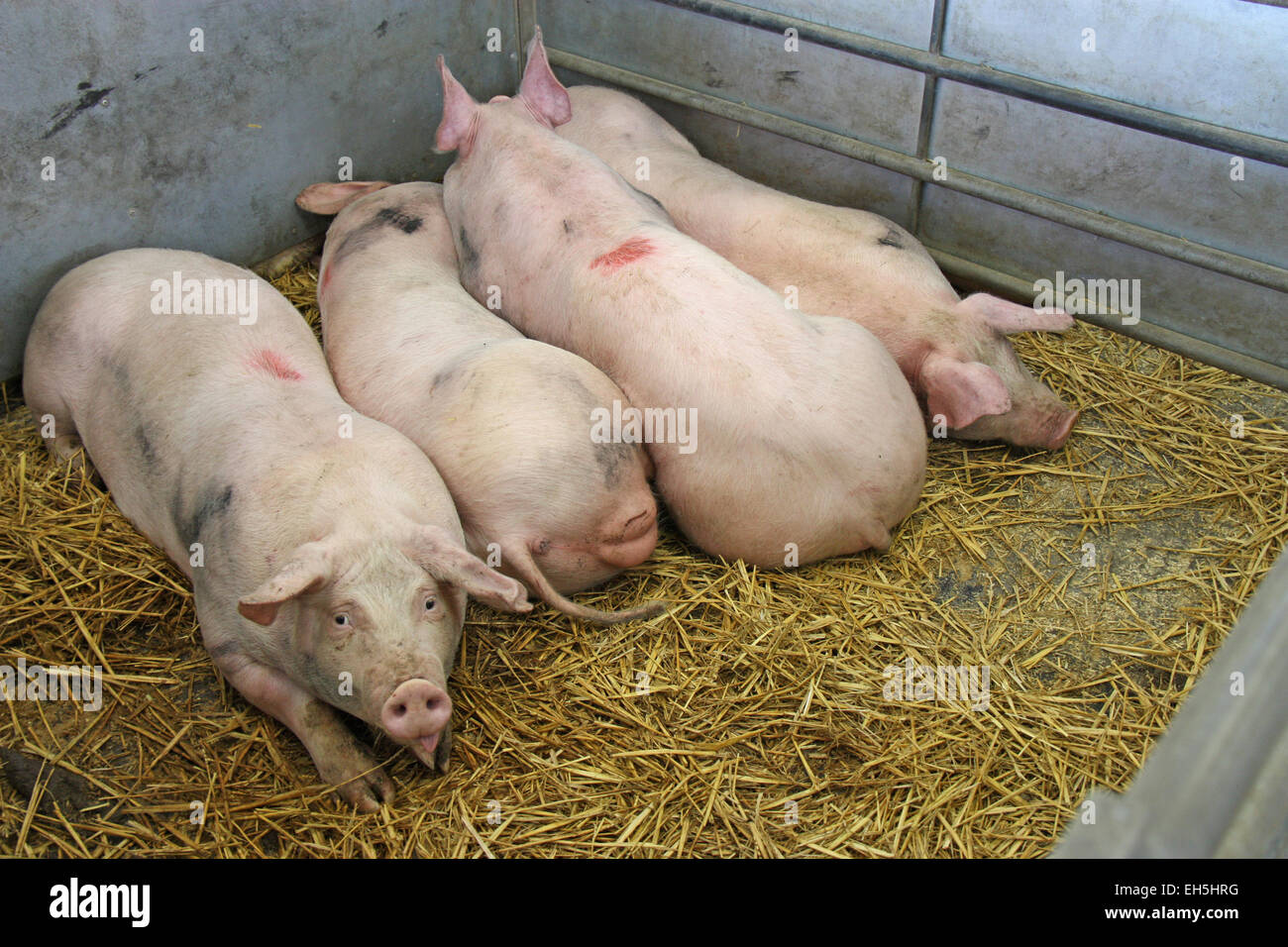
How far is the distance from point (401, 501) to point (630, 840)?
94cm

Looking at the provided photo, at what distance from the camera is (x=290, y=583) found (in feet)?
8.00

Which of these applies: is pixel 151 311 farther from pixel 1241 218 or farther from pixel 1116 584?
pixel 1241 218

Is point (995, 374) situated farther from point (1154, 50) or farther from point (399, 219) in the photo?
point (399, 219)

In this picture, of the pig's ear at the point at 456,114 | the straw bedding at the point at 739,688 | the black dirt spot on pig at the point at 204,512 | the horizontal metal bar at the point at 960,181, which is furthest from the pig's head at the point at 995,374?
the black dirt spot on pig at the point at 204,512

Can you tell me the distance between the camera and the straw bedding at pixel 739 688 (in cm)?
265

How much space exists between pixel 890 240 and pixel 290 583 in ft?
7.56

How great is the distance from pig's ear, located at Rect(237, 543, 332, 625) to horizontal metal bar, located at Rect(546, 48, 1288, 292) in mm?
2510

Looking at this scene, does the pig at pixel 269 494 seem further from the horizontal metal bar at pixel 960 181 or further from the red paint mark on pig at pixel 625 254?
the horizontal metal bar at pixel 960 181

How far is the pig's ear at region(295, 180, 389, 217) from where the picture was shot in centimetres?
419

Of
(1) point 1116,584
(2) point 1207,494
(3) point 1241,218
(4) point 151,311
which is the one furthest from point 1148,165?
(4) point 151,311

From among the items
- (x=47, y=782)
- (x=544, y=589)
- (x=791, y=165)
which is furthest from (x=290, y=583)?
Answer: (x=791, y=165)

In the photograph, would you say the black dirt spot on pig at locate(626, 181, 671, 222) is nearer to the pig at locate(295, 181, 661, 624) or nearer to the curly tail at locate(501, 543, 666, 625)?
the pig at locate(295, 181, 661, 624)

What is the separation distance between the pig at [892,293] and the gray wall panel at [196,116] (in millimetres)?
999

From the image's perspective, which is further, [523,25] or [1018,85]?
[523,25]
